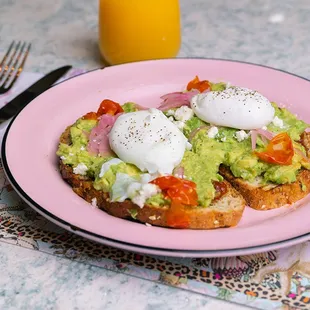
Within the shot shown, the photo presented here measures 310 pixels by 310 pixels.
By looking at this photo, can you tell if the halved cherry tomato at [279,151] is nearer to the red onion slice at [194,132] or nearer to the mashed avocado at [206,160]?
the mashed avocado at [206,160]

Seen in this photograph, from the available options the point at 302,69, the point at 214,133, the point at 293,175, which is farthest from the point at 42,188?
the point at 302,69

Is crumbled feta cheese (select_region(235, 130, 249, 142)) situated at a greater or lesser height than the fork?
greater

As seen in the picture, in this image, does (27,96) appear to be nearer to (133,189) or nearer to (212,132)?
(212,132)

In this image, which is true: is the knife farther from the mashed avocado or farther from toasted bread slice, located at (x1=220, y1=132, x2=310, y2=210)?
toasted bread slice, located at (x1=220, y1=132, x2=310, y2=210)

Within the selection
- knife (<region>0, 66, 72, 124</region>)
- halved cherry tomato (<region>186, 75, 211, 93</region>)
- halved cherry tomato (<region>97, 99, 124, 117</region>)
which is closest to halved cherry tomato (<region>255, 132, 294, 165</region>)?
halved cherry tomato (<region>186, 75, 211, 93</region>)

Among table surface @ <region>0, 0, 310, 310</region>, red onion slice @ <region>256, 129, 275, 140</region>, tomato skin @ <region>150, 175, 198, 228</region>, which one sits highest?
tomato skin @ <region>150, 175, 198, 228</region>

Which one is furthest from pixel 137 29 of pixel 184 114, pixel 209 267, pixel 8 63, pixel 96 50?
pixel 209 267

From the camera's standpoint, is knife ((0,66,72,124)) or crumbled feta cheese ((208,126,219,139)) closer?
crumbled feta cheese ((208,126,219,139))
